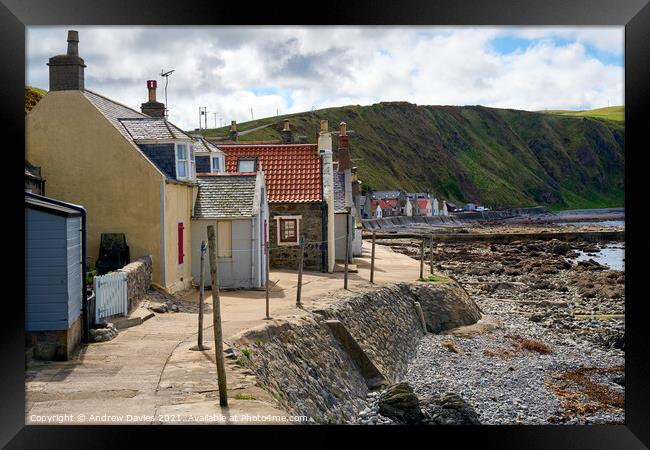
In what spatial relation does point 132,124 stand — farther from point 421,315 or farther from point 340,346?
point 421,315

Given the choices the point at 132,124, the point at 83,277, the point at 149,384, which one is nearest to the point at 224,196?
the point at 132,124

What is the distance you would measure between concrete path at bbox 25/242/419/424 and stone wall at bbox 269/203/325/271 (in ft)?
33.8

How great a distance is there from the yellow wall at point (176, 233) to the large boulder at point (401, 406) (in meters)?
7.11

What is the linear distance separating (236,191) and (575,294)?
67.0ft

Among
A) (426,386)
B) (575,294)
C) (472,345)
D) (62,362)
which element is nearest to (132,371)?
(62,362)

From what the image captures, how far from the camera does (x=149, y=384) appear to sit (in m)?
10.2

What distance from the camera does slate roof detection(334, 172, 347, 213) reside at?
Answer: 31.2 m

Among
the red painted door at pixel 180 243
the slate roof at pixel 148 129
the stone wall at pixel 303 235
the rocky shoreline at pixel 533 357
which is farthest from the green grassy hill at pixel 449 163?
the red painted door at pixel 180 243

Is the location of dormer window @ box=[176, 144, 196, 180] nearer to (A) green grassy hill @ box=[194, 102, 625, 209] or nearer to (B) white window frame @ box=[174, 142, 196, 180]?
(B) white window frame @ box=[174, 142, 196, 180]

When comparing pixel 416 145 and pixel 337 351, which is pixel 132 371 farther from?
pixel 416 145

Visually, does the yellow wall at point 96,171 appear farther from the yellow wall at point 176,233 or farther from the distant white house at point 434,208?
the distant white house at point 434,208

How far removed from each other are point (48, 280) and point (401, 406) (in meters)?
7.11

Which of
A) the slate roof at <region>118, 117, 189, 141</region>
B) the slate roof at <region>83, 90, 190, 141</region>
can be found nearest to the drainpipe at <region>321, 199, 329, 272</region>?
the slate roof at <region>83, 90, 190, 141</region>

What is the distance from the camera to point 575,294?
1384 inches
